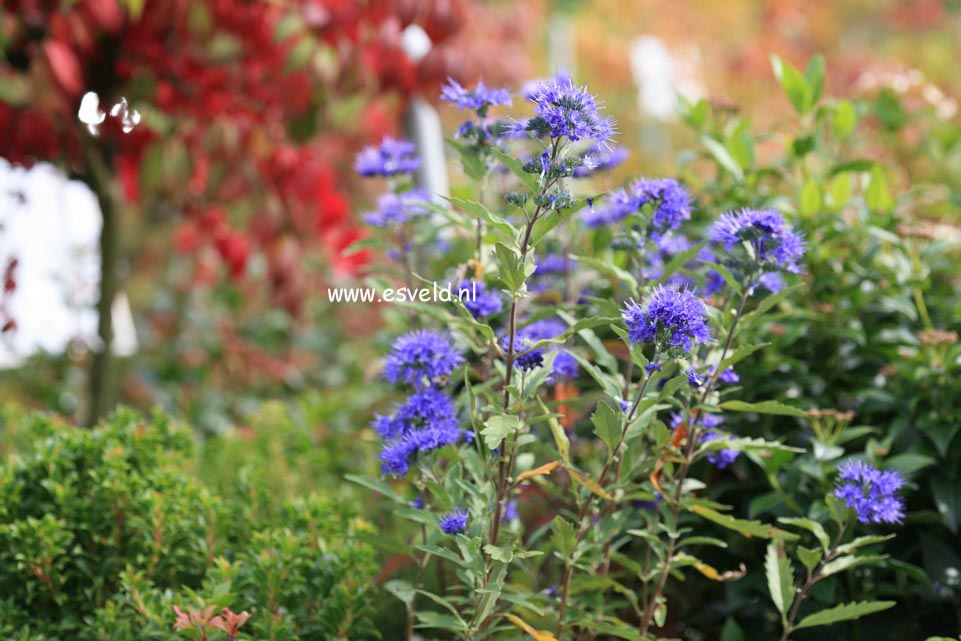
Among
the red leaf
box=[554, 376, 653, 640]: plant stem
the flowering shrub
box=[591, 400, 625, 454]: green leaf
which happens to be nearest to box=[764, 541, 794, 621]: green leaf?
the flowering shrub

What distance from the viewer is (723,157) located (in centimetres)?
190

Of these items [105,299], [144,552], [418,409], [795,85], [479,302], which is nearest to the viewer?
[418,409]

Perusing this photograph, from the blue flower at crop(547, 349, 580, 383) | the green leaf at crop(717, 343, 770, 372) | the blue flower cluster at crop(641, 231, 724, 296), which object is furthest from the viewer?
the blue flower cluster at crop(641, 231, 724, 296)

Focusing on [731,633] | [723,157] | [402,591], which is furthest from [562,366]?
[723,157]

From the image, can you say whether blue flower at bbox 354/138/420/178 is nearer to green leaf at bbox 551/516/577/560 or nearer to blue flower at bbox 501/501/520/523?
blue flower at bbox 501/501/520/523

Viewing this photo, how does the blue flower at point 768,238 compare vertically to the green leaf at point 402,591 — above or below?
above

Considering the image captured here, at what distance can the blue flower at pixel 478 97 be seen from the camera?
1.34m

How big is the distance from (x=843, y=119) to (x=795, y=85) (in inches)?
5.2

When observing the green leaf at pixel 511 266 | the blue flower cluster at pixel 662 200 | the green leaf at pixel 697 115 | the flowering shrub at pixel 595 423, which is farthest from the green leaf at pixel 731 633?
the green leaf at pixel 697 115

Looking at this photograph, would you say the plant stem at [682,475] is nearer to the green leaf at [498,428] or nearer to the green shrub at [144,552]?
the green leaf at [498,428]

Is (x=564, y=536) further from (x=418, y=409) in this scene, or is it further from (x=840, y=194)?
(x=840, y=194)

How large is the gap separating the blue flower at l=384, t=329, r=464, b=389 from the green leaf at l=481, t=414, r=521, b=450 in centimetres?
21

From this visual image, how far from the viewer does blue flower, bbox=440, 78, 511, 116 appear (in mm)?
1341

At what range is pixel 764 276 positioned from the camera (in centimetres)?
146
